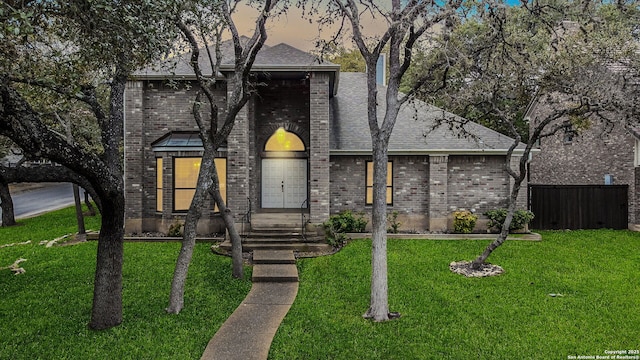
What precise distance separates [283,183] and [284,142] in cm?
165

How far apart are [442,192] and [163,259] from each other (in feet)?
32.5

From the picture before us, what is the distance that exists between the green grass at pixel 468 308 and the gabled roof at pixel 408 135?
13.8 ft

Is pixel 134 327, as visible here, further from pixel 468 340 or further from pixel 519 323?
pixel 519 323

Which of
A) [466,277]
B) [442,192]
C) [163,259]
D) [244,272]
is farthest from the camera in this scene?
[442,192]

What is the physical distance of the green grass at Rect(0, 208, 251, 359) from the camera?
5.93 meters

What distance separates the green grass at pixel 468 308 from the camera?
5953mm

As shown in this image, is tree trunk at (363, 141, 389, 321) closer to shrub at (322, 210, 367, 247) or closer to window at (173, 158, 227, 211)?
shrub at (322, 210, 367, 247)

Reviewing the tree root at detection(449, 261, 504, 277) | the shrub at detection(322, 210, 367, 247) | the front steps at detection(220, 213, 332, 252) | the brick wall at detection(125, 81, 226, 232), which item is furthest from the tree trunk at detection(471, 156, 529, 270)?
the brick wall at detection(125, 81, 226, 232)

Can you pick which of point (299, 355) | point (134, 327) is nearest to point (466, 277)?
point (299, 355)

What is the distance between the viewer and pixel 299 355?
575 cm

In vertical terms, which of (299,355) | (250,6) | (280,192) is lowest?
(299,355)

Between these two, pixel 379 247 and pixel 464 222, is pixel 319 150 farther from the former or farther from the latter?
pixel 379 247

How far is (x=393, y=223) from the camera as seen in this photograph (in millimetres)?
14398

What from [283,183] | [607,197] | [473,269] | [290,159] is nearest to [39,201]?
[283,183]
